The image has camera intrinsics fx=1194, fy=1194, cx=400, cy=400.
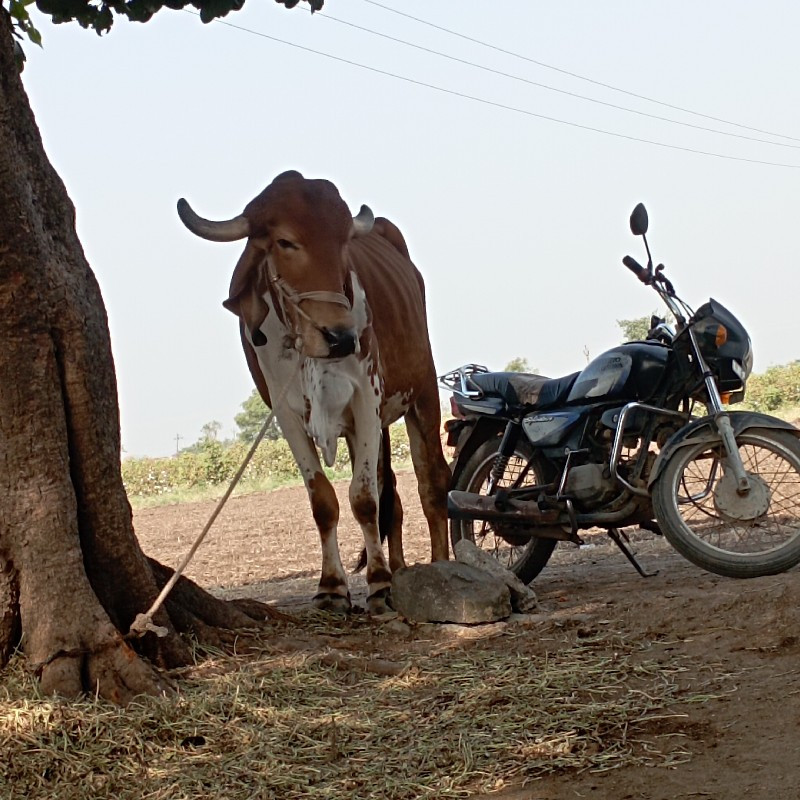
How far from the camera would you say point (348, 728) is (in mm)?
4082

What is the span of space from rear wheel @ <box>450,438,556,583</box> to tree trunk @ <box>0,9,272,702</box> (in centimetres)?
266

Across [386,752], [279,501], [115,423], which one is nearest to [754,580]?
[386,752]

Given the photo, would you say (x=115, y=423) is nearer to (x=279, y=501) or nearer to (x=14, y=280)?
(x=14, y=280)

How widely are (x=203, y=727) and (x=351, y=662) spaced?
95 centimetres

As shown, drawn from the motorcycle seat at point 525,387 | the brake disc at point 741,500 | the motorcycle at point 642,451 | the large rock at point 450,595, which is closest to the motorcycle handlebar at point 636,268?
the motorcycle at point 642,451

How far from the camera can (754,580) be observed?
5.80 m

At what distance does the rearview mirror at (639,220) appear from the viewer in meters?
6.42

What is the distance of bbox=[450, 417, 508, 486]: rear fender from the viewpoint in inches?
289

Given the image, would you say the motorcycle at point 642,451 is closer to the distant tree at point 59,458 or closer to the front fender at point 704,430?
the front fender at point 704,430

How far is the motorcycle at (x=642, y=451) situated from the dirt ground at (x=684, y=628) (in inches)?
12.3

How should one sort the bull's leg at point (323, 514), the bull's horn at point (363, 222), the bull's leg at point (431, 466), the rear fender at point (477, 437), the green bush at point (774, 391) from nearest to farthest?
the bull's leg at point (323, 514)
the bull's horn at point (363, 222)
the rear fender at point (477, 437)
the bull's leg at point (431, 466)
the green bush at point (774, 391)

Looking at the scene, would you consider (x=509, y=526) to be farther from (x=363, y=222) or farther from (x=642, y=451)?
(x=363, y=222)

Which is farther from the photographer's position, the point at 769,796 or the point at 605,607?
the point at 605,607

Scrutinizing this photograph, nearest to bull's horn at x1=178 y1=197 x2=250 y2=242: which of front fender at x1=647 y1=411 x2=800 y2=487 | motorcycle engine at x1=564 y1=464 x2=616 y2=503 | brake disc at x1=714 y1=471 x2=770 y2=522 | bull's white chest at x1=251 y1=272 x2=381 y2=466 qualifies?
bull's white chest at x1=251 y1=272 x2=381 y2=466
